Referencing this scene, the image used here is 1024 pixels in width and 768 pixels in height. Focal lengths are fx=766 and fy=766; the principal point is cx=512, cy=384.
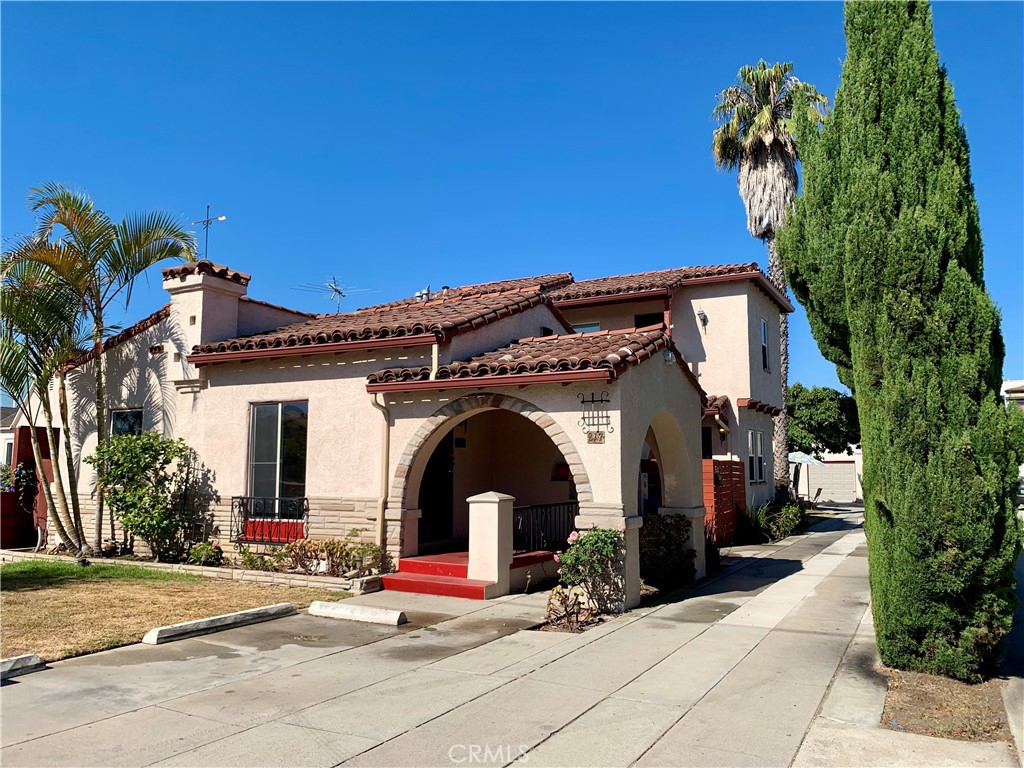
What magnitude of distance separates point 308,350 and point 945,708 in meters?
10.5

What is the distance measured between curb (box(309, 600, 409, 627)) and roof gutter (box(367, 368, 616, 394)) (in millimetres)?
3495

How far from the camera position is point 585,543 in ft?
34.0

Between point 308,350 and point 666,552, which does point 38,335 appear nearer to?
point 308,350

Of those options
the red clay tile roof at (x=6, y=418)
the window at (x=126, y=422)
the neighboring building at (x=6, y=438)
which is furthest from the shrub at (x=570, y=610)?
the red clay tile roof at (x=6, y=418)

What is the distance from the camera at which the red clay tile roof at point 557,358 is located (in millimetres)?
10781

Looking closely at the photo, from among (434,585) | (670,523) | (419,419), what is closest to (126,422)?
(419,419)

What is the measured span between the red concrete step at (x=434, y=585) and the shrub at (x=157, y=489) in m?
4.62

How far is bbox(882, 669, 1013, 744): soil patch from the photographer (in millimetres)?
5945

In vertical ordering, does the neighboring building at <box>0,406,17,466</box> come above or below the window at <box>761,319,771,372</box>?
below

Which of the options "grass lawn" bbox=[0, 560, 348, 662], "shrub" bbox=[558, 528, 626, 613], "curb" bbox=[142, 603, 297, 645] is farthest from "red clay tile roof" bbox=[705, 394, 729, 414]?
"curb" bbox=[142, 603, 297, 645]

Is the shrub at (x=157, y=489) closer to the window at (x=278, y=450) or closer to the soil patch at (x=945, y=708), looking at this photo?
the window at (x=278, y=450)

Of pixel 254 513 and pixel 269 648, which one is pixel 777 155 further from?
pixel 269 648

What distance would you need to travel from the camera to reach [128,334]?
1566cm

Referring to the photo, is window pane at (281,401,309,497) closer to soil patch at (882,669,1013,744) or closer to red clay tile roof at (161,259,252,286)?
red clay tile roof at (161,259,252,286)
